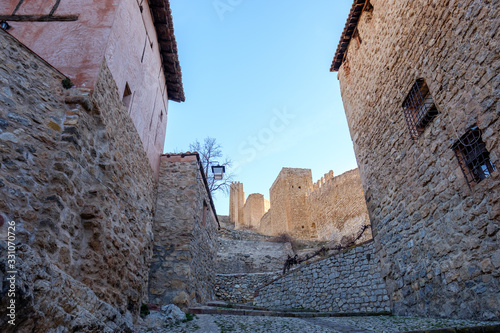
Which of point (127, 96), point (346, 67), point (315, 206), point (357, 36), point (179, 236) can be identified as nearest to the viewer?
point (127, 96)

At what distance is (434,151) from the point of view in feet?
15.1

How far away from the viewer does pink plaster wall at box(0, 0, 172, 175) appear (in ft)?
13.9

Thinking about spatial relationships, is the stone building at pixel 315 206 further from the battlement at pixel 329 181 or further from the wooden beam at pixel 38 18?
the wooden beam at pixel 38 18

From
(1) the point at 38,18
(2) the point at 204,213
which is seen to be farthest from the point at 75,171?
(2) the point at 204,213

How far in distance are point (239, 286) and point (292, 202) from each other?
56.3 ft

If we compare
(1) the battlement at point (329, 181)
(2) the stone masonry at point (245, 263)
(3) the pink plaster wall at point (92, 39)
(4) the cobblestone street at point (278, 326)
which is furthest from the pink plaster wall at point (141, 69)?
(1) the battlement at point (329, 181)

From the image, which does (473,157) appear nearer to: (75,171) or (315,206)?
(75,171)

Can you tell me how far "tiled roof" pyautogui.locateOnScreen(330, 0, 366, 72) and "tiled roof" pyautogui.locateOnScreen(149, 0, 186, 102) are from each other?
175 inches

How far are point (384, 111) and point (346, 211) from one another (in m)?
18.0

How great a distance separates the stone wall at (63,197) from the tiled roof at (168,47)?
3.25 metres

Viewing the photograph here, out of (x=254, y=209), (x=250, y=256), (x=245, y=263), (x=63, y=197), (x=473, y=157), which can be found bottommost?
(x=63, y=197)

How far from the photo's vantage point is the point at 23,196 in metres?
2.88

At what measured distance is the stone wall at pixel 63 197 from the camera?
2.57 meters

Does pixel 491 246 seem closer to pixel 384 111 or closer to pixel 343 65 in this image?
pixel 384 111
